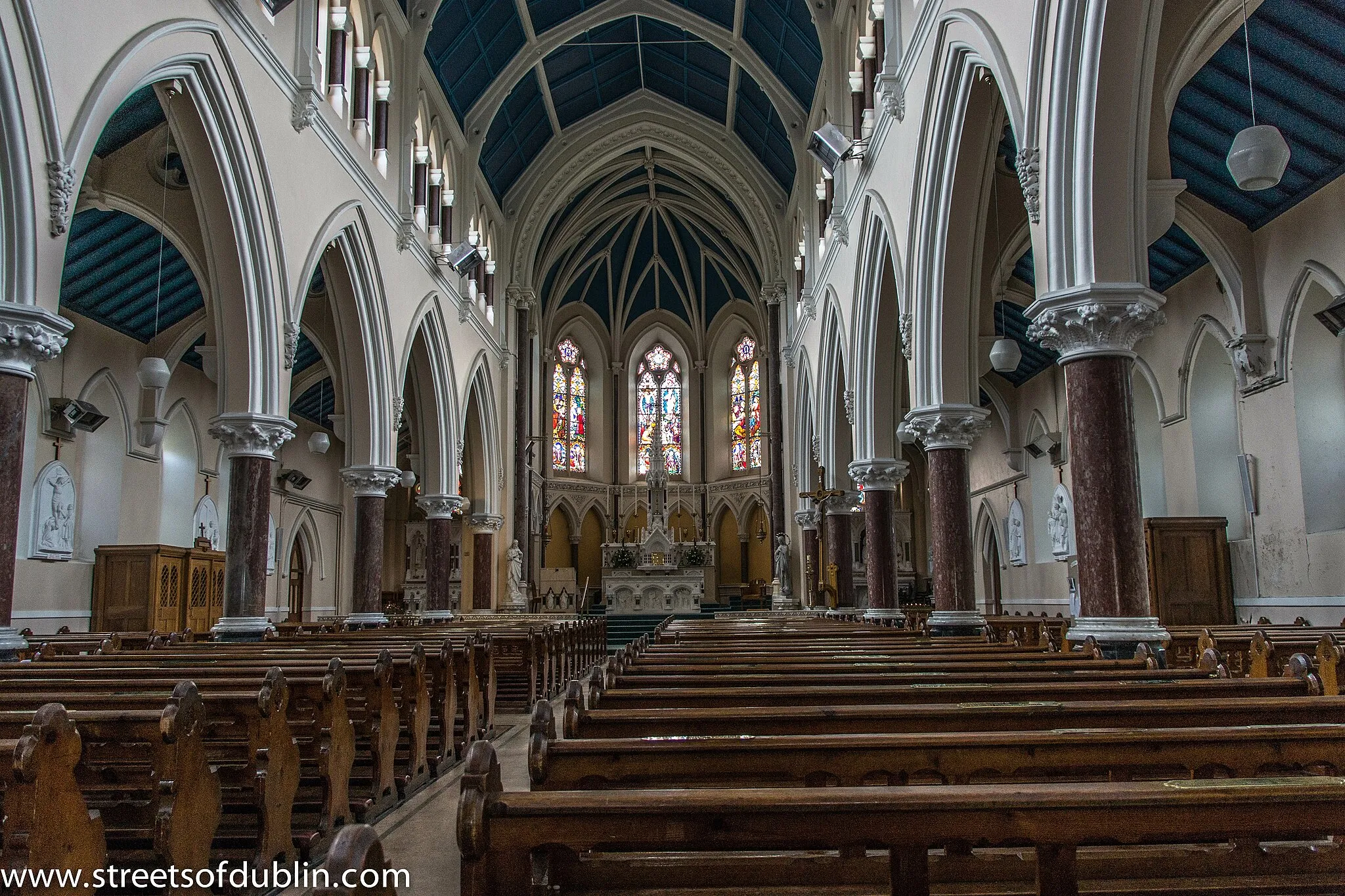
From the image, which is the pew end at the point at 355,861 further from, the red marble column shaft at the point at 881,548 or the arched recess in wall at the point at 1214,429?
the arched recess in wall at the point at 1214,429

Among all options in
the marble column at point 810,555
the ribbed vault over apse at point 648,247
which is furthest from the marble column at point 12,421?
the ribbed vault over apse at point 648,247

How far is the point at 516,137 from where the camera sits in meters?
24.2

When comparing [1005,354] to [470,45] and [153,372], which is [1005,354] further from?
[470,45]

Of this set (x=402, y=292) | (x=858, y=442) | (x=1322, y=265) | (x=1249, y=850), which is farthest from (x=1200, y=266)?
(x=1249, y=850)

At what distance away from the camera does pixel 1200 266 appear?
1443 centimetres

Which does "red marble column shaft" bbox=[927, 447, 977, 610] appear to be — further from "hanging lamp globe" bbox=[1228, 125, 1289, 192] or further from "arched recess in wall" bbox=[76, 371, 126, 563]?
"arched recess in wall" bbox=[76, 371, 126, 563]

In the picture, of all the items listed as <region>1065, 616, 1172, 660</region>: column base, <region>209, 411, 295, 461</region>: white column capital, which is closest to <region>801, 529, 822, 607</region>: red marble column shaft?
<region>209, 411, 295, 461</region>: white column capital

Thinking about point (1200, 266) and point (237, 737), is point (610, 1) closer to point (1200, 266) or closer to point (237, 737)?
point (1200, 266)

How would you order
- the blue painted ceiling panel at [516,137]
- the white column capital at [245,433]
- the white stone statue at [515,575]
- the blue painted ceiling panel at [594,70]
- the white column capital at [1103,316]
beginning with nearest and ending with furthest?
the white column capital at [1103,316] < the white column capital at [245,433] < the blue painted ceiling panel at [594,70] < the blue painted ceiling panel at [516,137] < the white stone statue at [515,575]

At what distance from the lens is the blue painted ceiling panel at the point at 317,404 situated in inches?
928

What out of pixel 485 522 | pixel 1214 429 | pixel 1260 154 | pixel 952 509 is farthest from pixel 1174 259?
pixel 485 522

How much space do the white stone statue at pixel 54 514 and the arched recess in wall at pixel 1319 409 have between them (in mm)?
16999

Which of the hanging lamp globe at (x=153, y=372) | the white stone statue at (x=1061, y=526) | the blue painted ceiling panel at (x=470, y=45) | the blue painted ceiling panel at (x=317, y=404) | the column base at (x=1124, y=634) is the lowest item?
the column base at (x=1124, y=634)

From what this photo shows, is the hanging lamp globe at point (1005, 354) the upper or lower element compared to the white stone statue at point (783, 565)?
upper
